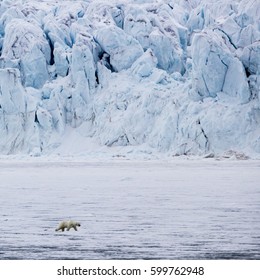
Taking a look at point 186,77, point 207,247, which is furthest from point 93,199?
point 186,77

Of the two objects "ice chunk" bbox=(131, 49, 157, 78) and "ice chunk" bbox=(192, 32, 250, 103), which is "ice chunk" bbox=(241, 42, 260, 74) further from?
"ice chunk" bbox=(131, 49, 157, 78)

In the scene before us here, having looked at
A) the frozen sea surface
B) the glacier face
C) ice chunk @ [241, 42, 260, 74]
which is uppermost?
the frozen sea surface

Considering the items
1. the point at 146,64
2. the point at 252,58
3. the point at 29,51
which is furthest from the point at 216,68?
the point at 29,51

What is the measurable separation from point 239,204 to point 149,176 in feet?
19.8

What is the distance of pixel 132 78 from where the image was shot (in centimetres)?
2742

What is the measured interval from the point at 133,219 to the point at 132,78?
20.7 metres

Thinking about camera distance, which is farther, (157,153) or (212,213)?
(157,153)

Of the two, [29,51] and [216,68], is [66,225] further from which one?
[29,51]

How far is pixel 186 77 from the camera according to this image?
27.6 metres

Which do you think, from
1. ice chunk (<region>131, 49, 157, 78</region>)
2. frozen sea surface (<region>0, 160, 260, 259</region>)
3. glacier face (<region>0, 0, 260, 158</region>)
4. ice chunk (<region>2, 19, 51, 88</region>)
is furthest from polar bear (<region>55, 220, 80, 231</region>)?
ice chunk (<region>2, 19, 51, 88</region>)

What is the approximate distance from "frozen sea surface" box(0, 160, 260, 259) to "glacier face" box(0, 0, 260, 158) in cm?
1123

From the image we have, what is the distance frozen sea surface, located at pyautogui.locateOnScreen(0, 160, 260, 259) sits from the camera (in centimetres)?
519
